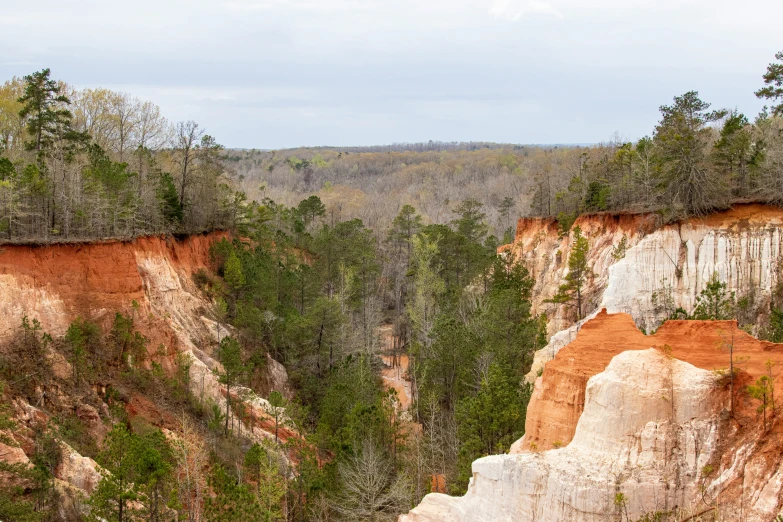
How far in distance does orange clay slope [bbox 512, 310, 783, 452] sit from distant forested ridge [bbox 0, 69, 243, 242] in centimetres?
2337

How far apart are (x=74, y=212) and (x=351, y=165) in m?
123

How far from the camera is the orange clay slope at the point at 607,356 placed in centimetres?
1349

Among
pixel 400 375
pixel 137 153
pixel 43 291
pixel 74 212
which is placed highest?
pixel 137 153

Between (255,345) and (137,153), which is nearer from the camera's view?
(255,345)

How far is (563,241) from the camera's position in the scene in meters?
40.0

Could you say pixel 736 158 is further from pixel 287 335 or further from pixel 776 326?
pixel 287 335

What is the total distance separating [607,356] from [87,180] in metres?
27.0

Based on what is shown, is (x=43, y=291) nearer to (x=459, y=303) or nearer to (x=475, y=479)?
(x=475, y=479)

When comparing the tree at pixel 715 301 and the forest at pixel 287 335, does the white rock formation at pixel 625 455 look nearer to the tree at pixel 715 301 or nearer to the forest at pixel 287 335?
the forest at pixel 287 335

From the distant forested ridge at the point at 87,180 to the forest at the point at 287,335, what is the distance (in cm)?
15

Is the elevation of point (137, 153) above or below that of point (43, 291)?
above

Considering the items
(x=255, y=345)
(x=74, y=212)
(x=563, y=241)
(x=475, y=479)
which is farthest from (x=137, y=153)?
(x=475, y=479)

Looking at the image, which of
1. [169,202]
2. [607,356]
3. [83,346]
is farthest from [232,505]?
[169,202]

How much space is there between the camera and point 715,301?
2662cm
